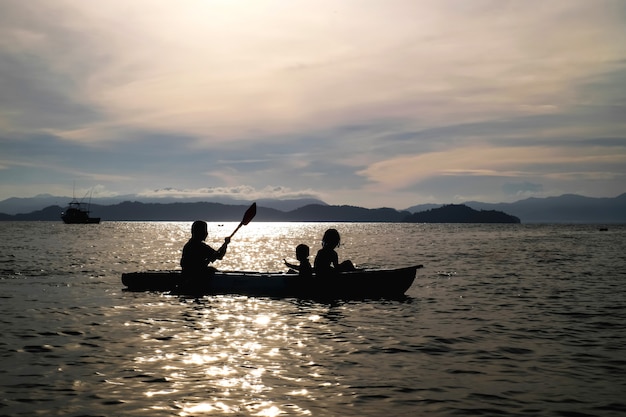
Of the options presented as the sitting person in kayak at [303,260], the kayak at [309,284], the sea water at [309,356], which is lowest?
the sea water at [309,356]

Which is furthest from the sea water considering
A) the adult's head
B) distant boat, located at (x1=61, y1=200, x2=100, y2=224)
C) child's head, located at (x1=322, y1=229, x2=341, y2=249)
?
distant boat, located at (x1=61, y1=200, x2=100, y2=224)

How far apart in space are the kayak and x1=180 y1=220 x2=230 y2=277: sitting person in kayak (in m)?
0.41

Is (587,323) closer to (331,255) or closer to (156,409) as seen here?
(331,255)

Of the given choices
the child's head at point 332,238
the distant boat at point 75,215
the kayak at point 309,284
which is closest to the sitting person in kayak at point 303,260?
the kayak at point 309,284

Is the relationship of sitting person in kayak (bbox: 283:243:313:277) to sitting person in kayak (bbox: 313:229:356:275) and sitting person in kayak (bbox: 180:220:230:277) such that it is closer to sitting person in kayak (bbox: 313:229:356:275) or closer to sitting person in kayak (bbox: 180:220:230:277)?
sitting person in kayak (bbox: 313:229:356:275)

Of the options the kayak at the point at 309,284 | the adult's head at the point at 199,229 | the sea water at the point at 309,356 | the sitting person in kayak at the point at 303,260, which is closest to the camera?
the sea water at the point at 309,356

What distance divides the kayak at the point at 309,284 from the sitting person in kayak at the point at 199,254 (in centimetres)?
41

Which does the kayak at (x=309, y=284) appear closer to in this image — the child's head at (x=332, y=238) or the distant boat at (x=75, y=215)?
the child's head at (x=332, y=238)

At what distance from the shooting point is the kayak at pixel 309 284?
68.4ft

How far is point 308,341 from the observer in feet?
43.7

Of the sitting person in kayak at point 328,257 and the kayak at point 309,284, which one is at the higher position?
the sitting person in kayak at point 328,257

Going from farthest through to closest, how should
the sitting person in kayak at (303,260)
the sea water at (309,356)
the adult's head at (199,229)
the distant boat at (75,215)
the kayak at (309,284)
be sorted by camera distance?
the distant boat at (75,215)
the kayak at (309,284)
the sitting person in kayak at (303,260)
the adult's head at (199,229)
the sea water at (309,356)

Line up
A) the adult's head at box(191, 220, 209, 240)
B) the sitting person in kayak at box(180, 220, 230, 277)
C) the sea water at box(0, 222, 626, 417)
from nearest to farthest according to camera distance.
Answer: the sea water at box(0, 222, 626, 417) < the adult's head at box(191, 220, 209, 240) < the sitting person in kayak at box(180, 220, 230, 277)

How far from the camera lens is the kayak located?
20844 millimetres
